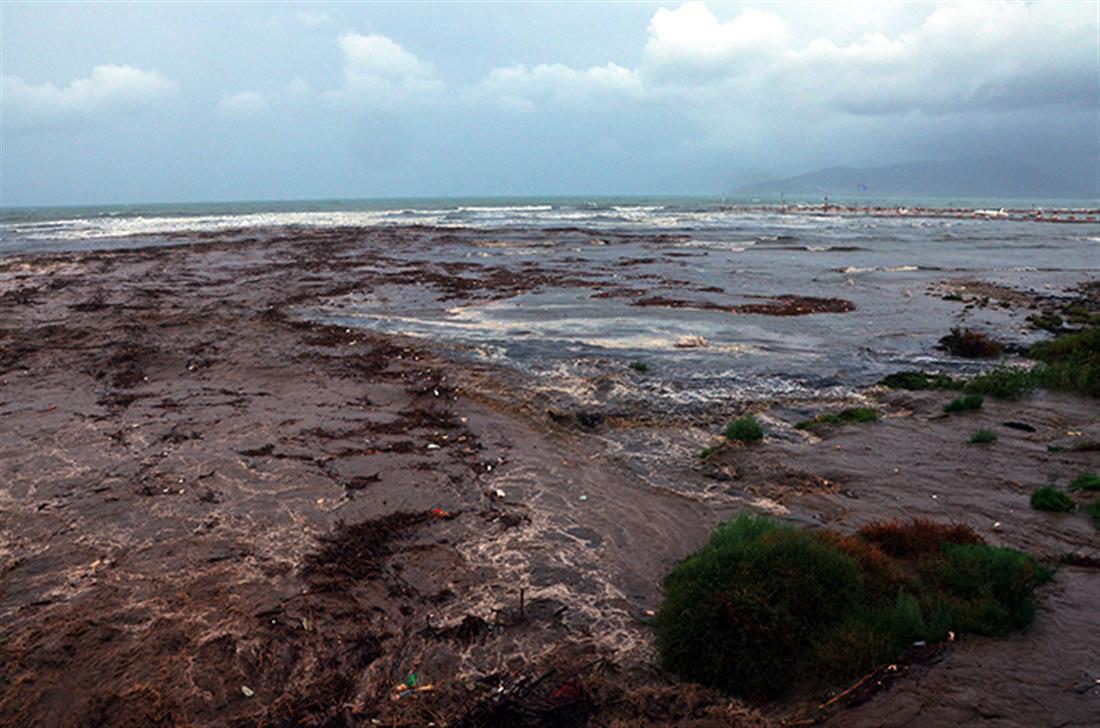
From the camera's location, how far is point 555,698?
4699mm

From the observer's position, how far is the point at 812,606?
203 inches

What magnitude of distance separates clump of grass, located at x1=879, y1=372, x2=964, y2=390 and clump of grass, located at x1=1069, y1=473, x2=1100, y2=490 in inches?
172

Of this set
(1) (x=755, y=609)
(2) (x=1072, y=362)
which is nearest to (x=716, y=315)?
(2) (x=1072, y=362)

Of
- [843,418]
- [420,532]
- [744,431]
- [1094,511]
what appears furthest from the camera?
[843,418]

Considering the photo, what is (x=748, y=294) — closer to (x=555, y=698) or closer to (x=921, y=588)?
(x=921, y=588)

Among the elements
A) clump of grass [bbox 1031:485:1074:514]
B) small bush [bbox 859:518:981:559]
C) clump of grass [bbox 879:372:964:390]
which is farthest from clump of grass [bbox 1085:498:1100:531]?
clump of grass [bbox 879:372:964:390]

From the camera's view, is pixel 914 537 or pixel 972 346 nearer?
pixel 914 537

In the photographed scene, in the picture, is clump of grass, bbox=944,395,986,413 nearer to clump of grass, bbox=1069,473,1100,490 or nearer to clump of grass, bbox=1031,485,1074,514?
clump of grass, bbox=1069,473,1100,490

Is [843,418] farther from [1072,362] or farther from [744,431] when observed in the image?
[1072,362]

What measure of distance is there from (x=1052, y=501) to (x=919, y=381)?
5.51m

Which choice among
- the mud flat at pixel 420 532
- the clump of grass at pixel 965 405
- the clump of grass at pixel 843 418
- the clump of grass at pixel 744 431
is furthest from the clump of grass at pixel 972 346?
the clump of grass at pixel 744 431

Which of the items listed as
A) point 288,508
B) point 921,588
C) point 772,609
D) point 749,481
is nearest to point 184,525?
point 288,508

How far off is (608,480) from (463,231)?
164ft

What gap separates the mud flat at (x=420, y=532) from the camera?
473 cm
